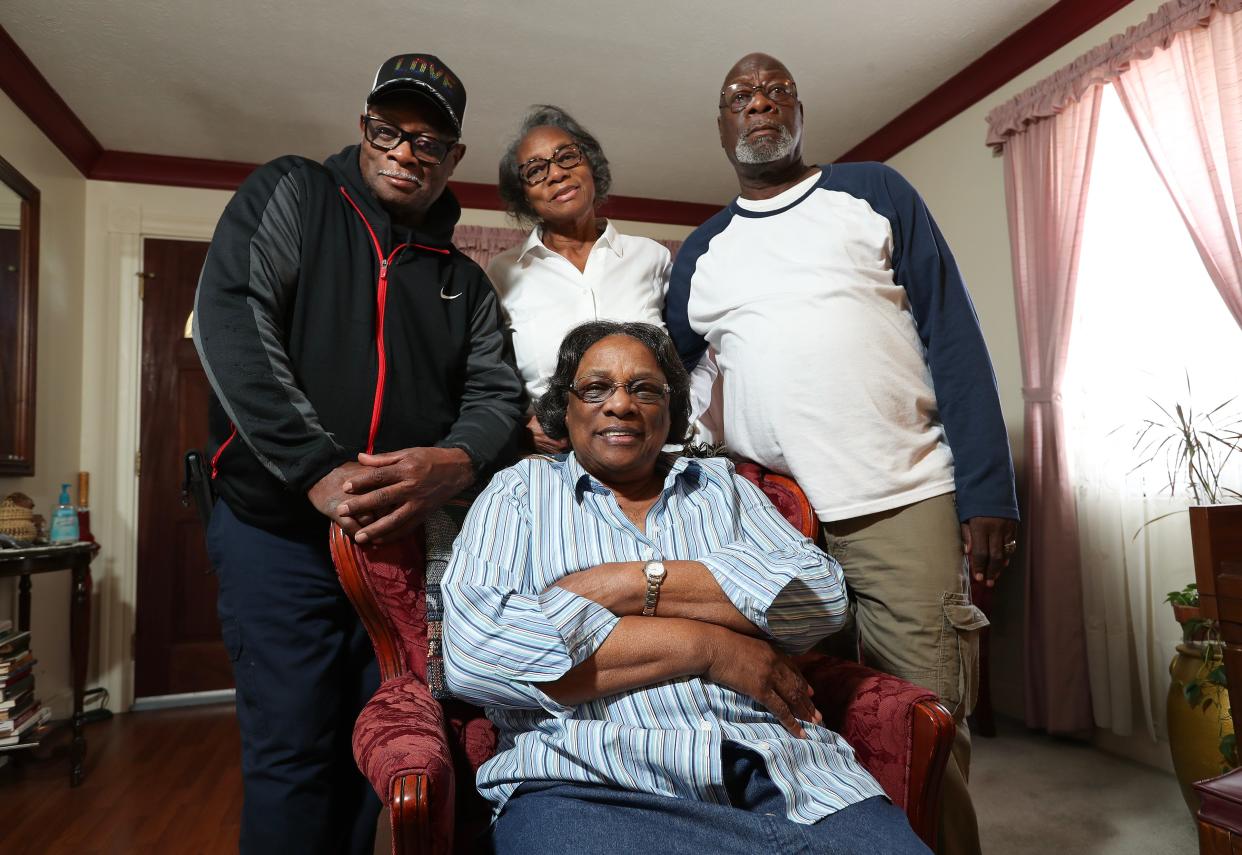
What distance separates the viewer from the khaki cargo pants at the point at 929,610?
1.47m

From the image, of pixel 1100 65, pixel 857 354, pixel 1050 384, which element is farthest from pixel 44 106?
pixel 1050 384

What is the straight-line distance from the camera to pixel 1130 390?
2.83 metres

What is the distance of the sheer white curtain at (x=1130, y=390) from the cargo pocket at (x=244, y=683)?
2.80 meters

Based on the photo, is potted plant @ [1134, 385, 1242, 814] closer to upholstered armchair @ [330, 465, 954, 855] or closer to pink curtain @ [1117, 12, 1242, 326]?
pink curtain @ [1117, 12, 1242, 326]

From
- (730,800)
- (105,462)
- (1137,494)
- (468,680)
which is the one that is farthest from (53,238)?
(1137,494)

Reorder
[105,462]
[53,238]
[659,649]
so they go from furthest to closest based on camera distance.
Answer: [105,462] → [53,238] → [659,649]

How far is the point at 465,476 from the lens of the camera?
1.42 meters

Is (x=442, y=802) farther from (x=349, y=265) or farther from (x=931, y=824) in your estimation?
(x=349, y=265)

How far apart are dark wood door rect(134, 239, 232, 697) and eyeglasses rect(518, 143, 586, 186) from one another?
3.01 m

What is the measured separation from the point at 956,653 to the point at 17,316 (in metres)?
3.61

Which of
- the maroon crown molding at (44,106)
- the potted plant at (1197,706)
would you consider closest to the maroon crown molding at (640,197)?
the maroon crown molding at (44,106)

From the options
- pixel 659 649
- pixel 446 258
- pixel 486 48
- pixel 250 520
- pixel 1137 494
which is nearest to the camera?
pixel 659 649

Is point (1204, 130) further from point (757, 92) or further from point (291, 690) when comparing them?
point (291, 690)

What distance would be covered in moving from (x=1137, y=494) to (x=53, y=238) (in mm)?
4644
